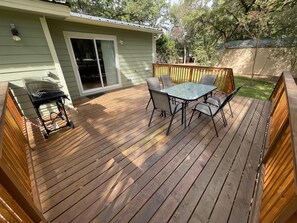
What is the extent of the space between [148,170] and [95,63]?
4523 millimetres

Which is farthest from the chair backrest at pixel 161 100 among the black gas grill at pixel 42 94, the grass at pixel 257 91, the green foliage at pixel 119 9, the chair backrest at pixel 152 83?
the green foliage at pixel 119 9

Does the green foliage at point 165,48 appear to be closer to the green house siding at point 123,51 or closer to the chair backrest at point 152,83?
the green house siding at point 123,51

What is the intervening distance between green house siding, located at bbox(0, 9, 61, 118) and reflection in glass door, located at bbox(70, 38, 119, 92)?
1350 millimetres

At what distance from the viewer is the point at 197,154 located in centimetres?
221

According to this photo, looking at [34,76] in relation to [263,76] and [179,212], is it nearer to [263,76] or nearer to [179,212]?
[179,212]

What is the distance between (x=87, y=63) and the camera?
16.1 ft

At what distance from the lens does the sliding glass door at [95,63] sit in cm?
464

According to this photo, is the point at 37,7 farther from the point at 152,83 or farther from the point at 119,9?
the point at 119,9

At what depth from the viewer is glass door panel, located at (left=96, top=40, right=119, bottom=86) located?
5.12 metres

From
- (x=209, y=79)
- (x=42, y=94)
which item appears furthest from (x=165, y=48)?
(x=42, y=94)

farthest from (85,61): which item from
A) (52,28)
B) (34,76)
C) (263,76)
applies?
(263,76)

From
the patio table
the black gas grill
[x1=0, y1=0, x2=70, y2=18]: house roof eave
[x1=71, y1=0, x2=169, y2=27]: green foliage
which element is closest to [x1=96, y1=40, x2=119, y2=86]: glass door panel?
[x1=0, y1=0, x2=70, y2=18]: house roof eave

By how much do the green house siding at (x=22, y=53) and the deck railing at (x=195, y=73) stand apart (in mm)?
4333

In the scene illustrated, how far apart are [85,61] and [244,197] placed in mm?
5385
